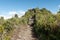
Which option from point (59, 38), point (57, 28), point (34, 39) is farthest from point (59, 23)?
point (34, 39)

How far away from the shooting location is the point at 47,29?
45.7 ft

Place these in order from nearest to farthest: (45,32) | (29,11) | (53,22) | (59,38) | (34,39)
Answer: (59,38) → (53,22) → (45,32) → (34,39) → (29,11)

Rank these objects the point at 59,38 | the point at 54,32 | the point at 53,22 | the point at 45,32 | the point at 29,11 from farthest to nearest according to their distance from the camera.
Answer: the point at 29,11, the point at 45,32, the point at 53,22, the point at 54,32, the point at 59,38

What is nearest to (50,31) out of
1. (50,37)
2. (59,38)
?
(50,37)

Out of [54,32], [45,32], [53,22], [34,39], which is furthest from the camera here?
[34,39]

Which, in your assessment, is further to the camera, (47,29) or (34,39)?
(34,39)

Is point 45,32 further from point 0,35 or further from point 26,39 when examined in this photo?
point 0,35

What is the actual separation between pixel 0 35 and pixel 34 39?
371cm

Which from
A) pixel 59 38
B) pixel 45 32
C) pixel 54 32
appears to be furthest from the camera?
pixel 45 32

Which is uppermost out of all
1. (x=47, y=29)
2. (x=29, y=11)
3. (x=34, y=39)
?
(x=29, y=11)

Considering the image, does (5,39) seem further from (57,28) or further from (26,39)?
(57,28)

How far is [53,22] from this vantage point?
44.3 ft

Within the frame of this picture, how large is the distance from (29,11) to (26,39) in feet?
95.1

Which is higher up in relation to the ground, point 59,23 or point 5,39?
point 59,23
